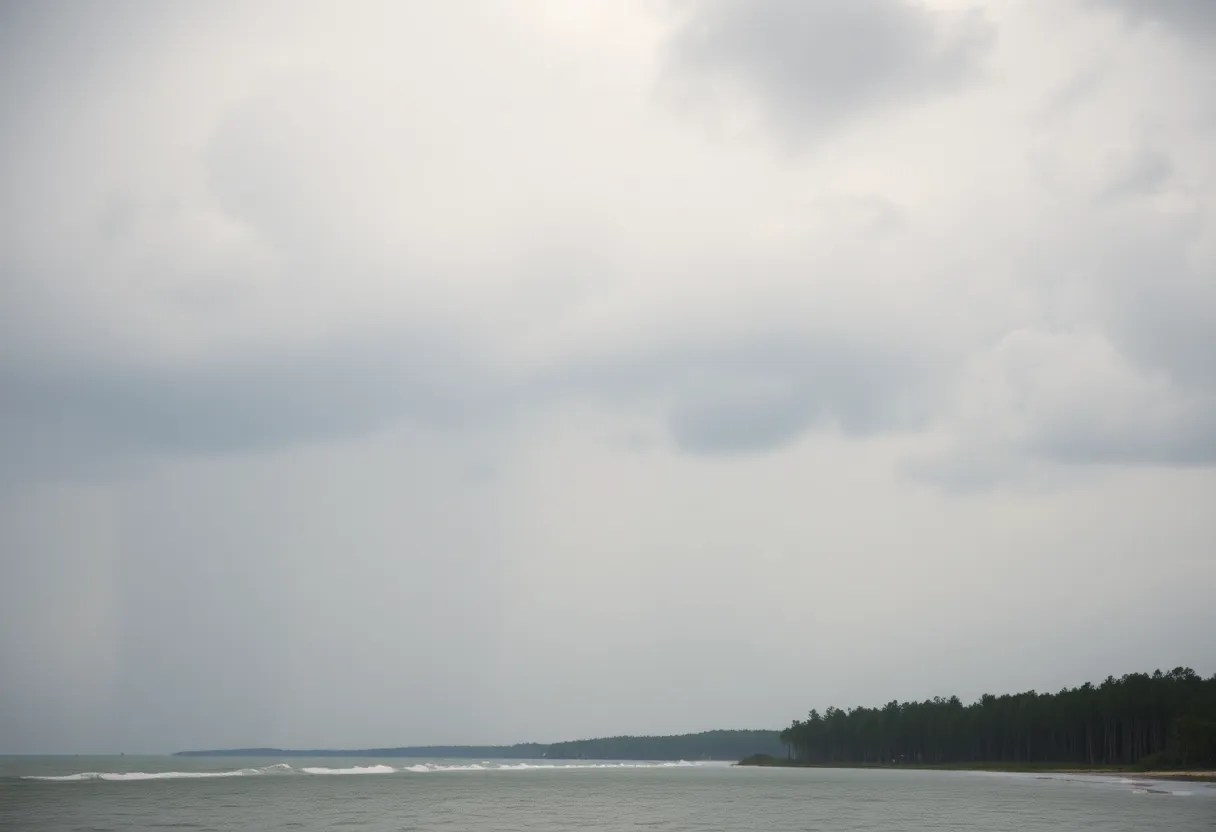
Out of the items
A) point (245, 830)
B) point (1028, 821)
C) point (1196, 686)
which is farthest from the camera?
point (1196, 686)

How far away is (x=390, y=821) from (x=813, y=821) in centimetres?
3082

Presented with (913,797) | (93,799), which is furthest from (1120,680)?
(93,799)

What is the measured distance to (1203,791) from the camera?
108812 millimetres

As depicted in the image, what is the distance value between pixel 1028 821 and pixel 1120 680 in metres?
138

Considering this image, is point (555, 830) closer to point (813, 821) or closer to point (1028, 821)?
point (813, 821)

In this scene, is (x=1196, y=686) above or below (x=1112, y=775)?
above

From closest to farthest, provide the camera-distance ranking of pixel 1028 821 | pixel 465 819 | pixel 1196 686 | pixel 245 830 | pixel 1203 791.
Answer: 1. pixel 245 830
2. pixel 1028 821
3. pixel 465 819
4. pixel 1203 791
5. pixel 1196 686

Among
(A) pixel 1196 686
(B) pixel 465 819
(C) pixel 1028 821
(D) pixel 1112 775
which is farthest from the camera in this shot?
(A) pixel 1196 686

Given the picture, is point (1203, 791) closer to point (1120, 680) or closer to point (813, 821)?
point (813, 821)

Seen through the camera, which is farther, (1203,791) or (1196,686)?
(1196,686)

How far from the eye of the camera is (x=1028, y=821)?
74.1 m

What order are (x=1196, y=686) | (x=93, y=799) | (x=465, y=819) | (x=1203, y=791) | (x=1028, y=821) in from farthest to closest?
1. (x=1196, y=686)
2. (x=1203, y=791)
3. (x=93, y=799)
4. (x=465, y=819)
5. (x=1028, y=821)

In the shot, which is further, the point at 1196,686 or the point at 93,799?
the point at 1196,686

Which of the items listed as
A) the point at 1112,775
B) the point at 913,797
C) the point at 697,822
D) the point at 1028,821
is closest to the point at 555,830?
the point at 697,822
